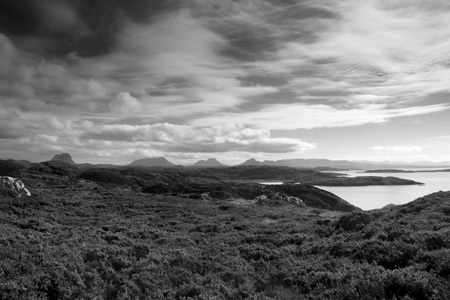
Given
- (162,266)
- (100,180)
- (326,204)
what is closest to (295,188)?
(326,204)

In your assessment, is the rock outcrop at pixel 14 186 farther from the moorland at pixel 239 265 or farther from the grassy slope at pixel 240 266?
the grassy slope at pixel 240 266

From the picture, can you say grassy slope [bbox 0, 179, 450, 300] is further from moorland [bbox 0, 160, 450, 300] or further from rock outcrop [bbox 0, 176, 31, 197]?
rock outcrop [bbox 0, 176, 31, 197]

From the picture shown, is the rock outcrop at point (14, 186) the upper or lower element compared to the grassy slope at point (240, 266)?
upper

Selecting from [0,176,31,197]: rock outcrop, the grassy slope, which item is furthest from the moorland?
[0,176,31,197]: rock outcrop

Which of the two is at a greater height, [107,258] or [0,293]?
[0,293]

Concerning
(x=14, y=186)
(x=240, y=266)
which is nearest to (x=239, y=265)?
(x=240, y=266)

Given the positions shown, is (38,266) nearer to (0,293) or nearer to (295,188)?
(0,293)

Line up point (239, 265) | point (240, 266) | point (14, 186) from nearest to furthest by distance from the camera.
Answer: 1. point (240, 266)
2. point (239, 265)
3. point (14, 186)

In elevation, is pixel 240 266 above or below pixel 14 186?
below

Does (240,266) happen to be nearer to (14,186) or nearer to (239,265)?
(239,265)

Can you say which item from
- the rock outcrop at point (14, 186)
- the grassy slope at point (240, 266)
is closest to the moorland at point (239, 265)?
the grassy slope at point (240, 266)

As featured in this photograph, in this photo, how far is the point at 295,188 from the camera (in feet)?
328

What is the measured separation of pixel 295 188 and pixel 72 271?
94.6 metres

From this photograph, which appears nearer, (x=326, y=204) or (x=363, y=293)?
(x=363, y=293)
